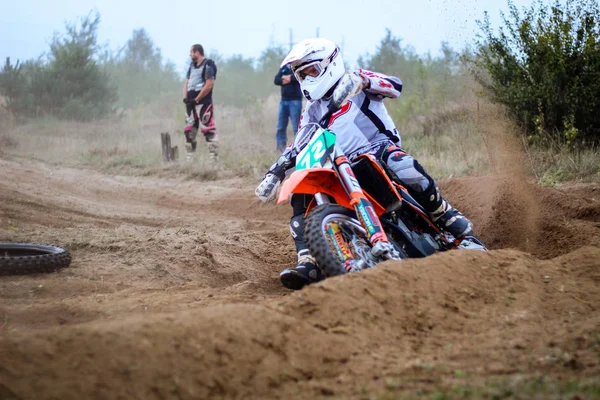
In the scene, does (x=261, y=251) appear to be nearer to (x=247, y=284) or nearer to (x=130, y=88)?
(x=247, y=284)

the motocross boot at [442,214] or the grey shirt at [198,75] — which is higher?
the grey shirt at [198,75]

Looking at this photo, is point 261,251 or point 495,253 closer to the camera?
point 495,253

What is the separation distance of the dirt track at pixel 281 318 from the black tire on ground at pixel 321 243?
1.43ft

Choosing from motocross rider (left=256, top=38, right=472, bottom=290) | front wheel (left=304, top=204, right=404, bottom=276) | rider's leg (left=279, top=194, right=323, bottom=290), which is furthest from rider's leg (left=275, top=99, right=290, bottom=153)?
front wheel (left=304, top=204, right=404, bottom=276)

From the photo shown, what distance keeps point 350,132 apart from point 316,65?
0.66m

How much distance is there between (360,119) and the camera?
5434mm

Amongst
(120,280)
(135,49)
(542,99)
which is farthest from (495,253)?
(135,49)

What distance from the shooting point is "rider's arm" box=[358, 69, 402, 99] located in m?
5.23

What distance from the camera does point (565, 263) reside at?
15.6 feet

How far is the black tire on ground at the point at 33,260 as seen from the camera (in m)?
5.04

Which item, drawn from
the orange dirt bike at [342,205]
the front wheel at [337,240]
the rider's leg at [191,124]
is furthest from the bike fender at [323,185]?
the rider's leg at [191,124]

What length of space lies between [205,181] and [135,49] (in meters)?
32.4

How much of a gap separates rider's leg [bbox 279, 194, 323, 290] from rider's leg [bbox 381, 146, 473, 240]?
0.78 meters

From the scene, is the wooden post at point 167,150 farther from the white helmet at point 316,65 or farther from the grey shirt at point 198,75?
the white helmet at point 316,65
